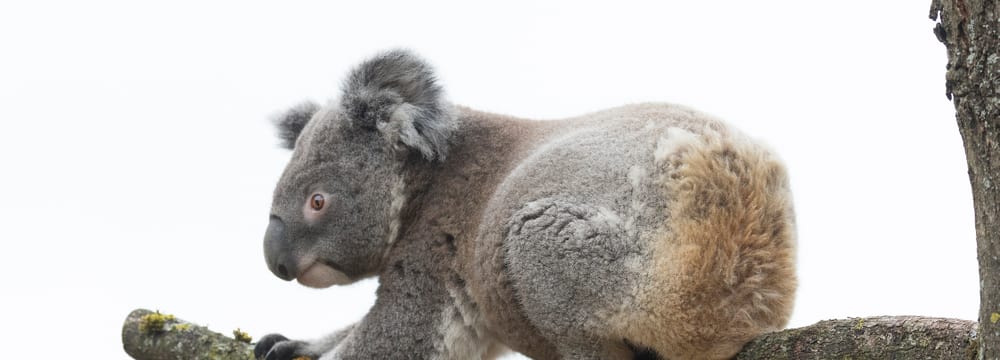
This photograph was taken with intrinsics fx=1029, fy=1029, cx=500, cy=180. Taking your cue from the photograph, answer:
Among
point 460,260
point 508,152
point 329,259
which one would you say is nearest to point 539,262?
point 460,260

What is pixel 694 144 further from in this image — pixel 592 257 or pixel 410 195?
pixel 410 195

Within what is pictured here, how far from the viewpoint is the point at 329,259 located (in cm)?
700

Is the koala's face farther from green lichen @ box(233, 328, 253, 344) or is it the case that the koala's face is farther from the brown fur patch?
the brown fur patch

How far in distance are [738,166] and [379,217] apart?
2494 mm

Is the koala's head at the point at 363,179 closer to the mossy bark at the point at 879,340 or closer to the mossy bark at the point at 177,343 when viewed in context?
Answer: the mossy bark at the point at 177,343

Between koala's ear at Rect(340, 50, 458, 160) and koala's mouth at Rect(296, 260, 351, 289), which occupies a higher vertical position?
koala's ear at Rect(340, 50, 458, 160)

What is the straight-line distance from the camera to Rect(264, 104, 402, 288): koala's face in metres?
6.94

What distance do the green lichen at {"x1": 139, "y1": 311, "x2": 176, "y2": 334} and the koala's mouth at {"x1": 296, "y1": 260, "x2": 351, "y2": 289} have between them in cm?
96

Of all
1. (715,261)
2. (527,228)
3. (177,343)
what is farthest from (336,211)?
(715,261)

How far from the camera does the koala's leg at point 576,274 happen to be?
5410 mm

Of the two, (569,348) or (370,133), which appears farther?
(370,133)

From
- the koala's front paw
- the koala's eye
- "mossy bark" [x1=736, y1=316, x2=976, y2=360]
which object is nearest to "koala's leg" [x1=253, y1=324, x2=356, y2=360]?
the koala's front paw

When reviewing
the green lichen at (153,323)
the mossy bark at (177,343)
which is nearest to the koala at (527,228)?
the mossy bark at (177,343)

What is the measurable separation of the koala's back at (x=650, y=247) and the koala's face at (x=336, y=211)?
4.20 ft
